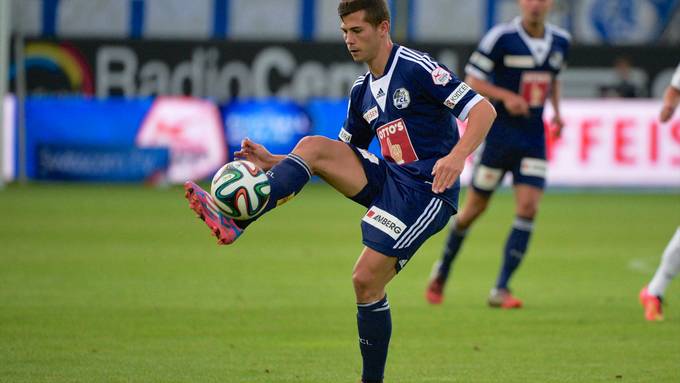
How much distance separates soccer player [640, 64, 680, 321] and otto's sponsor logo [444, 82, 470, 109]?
3202 millimetres

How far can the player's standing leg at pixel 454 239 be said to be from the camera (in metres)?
10.3

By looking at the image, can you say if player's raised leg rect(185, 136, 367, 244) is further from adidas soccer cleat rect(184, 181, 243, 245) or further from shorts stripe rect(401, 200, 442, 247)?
shorts stripe rect(401, 200, 442, 247)

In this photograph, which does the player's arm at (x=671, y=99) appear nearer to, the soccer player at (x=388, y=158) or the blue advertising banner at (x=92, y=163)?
the soccer player at (x=388, y=158)

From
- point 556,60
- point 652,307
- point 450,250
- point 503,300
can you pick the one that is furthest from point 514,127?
point 652,307

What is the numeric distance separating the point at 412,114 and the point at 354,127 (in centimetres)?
43

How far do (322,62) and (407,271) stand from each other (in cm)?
1500

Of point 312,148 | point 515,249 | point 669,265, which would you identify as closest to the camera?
point 312,148

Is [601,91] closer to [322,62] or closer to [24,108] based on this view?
[322,62]

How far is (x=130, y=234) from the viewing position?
15.3 metres

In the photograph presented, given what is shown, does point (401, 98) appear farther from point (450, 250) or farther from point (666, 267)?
point (450, 250)

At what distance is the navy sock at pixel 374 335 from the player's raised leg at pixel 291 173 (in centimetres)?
59

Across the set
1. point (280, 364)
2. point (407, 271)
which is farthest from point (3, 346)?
point (407, 271)

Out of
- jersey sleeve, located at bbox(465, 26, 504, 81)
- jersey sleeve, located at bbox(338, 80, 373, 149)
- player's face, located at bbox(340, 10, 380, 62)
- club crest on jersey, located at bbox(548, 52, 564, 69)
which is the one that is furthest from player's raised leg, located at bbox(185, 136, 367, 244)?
club crest on jersey, located at bbox(548, 52, 564, 69)

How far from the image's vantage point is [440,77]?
6.60 meters
